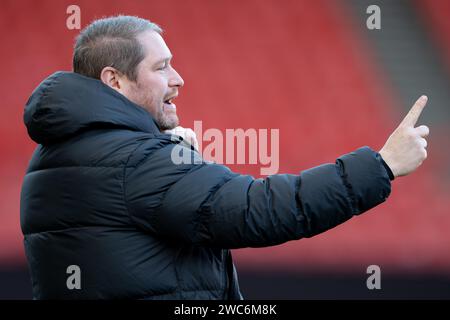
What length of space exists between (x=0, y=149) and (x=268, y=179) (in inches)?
104

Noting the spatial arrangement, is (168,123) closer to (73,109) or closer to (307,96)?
(73,109)

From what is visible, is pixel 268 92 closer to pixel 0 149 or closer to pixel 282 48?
pixel 282 48

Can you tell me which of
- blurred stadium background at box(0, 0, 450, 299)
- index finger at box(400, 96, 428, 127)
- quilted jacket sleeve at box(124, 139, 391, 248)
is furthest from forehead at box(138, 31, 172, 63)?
blurred stadium background at box(0, 0, 450, 299)

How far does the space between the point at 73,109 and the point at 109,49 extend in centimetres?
25

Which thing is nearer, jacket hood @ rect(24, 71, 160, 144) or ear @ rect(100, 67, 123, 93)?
jacket hood @ rect(24, 71, 160, 144)

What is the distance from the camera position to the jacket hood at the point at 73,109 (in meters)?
1.34

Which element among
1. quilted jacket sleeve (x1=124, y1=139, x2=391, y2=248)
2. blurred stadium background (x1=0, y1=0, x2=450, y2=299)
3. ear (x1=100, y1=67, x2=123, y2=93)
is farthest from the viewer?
blurred stadium background (x1=0, y1=0, x2=450, y2=299)

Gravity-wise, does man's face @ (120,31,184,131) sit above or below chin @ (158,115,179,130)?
above

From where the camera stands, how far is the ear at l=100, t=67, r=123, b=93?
153cm

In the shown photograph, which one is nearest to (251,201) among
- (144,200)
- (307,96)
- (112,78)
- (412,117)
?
(144,200)

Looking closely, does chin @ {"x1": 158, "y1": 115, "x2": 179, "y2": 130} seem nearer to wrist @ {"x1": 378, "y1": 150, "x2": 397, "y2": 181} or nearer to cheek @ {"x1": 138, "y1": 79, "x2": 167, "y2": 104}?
cheek @ {"x1": 138, "y1": 79, "x2": 167, "y2": 104}

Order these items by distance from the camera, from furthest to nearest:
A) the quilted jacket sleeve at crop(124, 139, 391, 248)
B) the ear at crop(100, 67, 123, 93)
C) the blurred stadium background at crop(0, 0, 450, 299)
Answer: the blurred stadium background at crop(0, 0, 450, 299)
the ear at crop(100, 67, 123, 93)
the quilted jacket sleeve at crop(124, 139, 391, 248)

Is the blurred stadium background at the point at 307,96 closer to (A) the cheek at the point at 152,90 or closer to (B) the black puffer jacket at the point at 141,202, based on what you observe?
(A) the cheek at the point at 152,90

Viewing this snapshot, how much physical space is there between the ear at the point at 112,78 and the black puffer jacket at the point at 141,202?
14 centimetres
